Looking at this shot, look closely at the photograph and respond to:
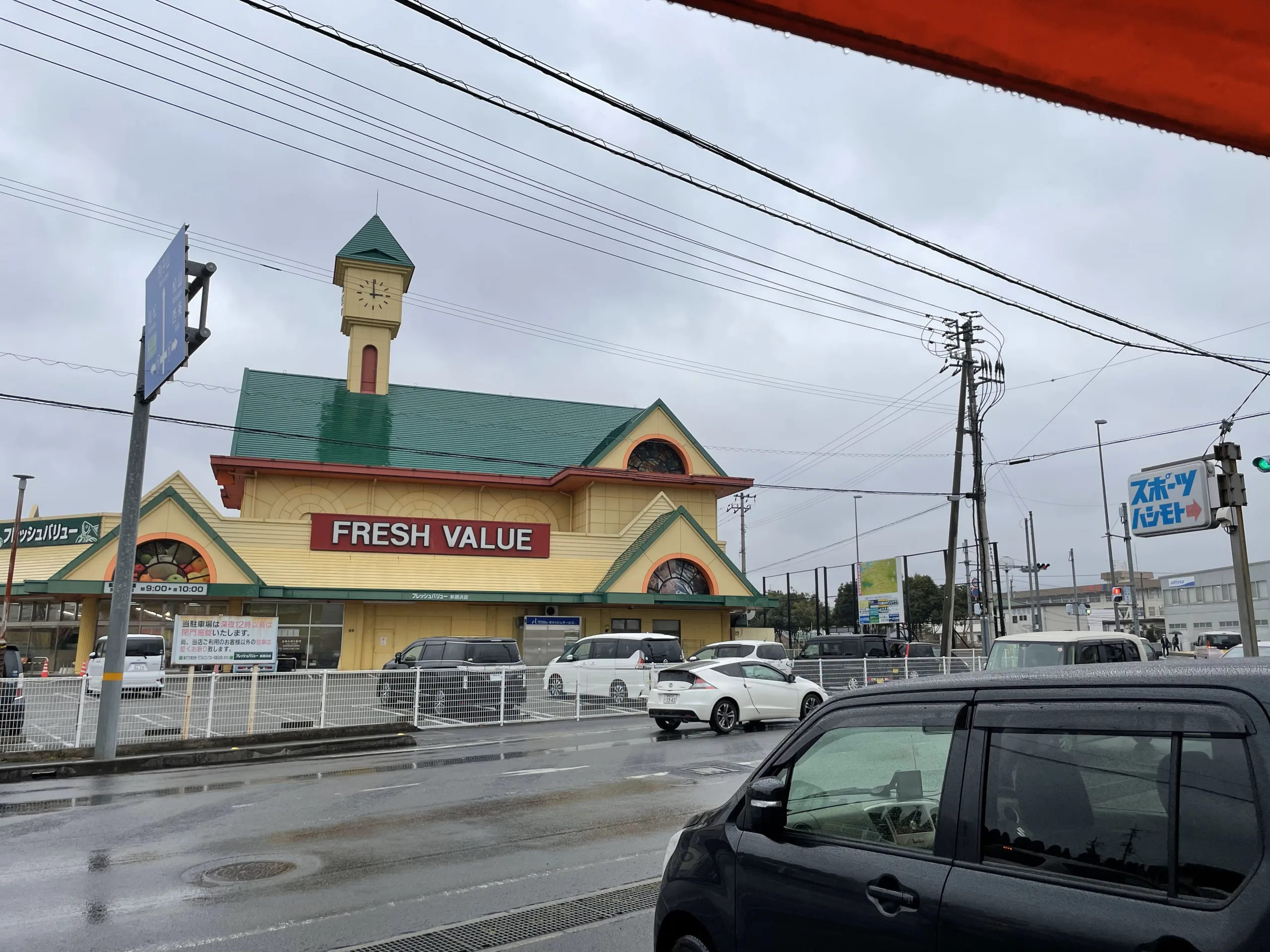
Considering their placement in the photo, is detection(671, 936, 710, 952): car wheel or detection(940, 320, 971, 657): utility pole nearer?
detection(671, 936, 710, 952): car wheel

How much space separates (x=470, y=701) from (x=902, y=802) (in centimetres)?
1675

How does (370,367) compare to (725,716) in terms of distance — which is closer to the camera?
(725,716)

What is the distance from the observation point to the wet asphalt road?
5828 millimetres

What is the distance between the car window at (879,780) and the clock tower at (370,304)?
38894 mm

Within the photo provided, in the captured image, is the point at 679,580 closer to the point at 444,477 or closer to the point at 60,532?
the point at 444,477

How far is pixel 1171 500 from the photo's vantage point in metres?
10.6

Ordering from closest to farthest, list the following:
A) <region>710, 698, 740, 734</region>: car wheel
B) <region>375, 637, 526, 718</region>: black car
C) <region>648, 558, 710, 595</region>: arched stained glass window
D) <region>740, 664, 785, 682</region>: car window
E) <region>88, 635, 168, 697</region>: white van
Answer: <region>710, 698, 740, 734</region>: car wheel, <region>740, 664, 785, 682</region>: car window, <region>375, 637, 526, 718</region>: black car, <region>88, 635, 168, 697</region>: white van, <region>648, 558, 710, 595</region>: arched stained glass window

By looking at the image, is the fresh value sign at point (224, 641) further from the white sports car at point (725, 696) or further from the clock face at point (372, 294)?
the clock face at point (372, 294)

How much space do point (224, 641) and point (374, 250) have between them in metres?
27.3

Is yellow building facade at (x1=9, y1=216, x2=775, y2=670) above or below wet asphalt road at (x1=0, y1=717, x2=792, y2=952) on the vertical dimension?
above

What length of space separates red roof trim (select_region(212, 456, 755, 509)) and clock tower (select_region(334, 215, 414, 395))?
20.7 ft

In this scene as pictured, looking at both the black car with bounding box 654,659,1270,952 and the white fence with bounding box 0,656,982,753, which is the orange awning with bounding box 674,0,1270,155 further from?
the white fence with bounding box 0,656,982,753

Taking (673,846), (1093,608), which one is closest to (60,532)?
(673,846)

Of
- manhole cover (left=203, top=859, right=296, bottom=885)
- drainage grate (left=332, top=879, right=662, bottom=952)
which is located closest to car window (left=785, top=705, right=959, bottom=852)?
drainage grate (left=332, top=879, right=662, bottom=952)
